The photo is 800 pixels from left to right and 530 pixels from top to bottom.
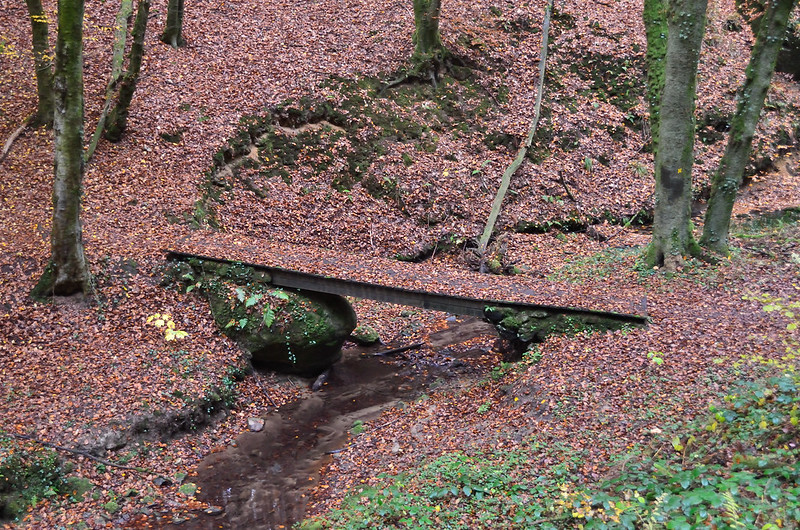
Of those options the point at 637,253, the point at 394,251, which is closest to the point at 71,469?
the point at 394,251

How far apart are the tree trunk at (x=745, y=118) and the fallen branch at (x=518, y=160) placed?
207 inches

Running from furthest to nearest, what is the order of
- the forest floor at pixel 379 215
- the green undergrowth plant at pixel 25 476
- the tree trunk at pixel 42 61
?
the tree trunk at pixel 42 61 < the forest floor at pixel 379 215 < the green undergrowth plant at pixel 25 476

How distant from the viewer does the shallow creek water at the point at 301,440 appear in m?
7.38

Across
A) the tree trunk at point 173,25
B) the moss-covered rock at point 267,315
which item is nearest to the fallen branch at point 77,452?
the moss-covered rock at point 267,315

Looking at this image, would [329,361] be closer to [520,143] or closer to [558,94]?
[520,143]

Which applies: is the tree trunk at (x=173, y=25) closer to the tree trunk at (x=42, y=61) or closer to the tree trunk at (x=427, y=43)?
the tree trunk at (x=42, y=61)

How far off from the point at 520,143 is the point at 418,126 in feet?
10.3

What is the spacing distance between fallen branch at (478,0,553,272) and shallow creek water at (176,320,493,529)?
305 centimetres

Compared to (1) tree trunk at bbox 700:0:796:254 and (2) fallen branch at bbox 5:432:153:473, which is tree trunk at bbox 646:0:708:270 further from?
(2) fallen branch at bbox 5:432:153:473

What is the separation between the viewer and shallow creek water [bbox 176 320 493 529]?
24.2 feet

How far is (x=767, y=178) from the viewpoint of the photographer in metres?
17.8

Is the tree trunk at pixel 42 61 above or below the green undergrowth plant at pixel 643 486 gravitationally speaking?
above

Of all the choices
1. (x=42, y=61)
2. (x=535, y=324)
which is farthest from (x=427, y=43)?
(x=535, y=324)

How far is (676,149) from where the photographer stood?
10.3 meters
